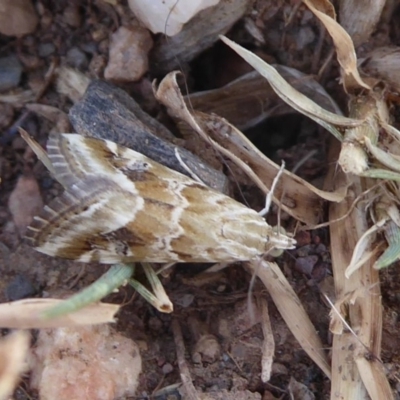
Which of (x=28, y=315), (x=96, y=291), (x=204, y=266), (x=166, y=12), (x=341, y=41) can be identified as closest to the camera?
(x=28, y=315)

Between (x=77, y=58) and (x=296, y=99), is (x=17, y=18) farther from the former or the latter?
(x=296, y=99)

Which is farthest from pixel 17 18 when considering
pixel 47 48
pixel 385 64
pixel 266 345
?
pixel 266 345

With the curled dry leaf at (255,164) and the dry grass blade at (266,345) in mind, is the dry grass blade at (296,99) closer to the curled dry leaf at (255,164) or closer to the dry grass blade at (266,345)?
the curled dry leaf at (255,164)

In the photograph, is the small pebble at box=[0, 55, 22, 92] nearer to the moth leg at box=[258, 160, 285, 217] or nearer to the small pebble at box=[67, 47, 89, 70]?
the small pebble at box=[67, 47, 89, 70]

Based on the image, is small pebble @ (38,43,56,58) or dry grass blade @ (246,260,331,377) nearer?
dry grass blade @ (246,260,331,377)

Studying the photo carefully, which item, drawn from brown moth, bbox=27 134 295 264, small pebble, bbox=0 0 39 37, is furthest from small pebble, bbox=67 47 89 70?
brown moth, bbox=27 134 295 264

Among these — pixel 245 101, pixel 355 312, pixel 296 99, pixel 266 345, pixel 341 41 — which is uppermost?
pixel 341 41

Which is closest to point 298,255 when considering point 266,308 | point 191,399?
point 266,308
